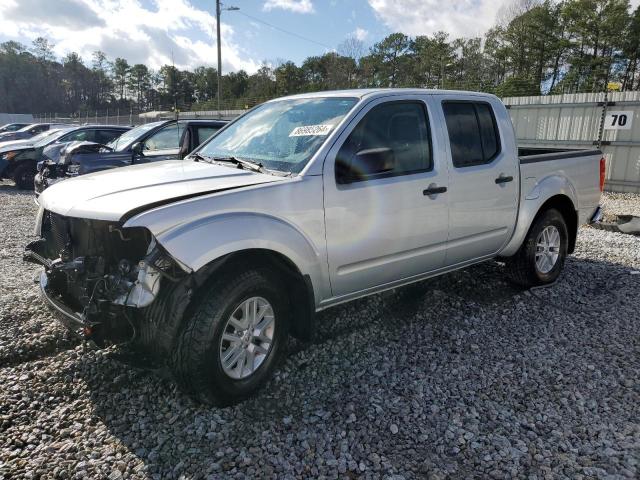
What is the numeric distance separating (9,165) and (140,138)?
5.56m

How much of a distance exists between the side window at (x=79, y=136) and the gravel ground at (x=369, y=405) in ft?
30.2

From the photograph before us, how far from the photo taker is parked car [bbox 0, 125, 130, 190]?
12156 mm

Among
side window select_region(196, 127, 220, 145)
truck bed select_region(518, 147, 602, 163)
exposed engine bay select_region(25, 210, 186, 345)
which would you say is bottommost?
exposed engine bay select_region(25, 210, 186, 345)

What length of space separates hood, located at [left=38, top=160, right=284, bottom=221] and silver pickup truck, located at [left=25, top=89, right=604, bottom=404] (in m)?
0.01

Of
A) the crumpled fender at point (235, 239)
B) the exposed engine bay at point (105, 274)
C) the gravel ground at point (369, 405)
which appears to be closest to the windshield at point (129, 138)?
the gravel ground at point (369, 405)

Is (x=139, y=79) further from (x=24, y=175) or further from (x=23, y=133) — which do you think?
(x=24, y=175)

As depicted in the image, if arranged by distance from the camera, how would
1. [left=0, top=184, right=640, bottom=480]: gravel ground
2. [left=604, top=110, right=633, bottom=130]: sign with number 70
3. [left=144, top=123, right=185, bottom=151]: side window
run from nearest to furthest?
[left=0, top=184, right=640, bottom=480]: gravel ground < [left=144, top=123, right=185, bottom=151]: side window < [left=604, top=110, right=633, bottom=130]: sign with number 70

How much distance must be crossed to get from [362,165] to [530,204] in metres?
2.20

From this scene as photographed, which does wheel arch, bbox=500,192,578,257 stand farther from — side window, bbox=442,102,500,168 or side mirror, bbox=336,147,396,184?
side mirror, bbox=336,147,396,184

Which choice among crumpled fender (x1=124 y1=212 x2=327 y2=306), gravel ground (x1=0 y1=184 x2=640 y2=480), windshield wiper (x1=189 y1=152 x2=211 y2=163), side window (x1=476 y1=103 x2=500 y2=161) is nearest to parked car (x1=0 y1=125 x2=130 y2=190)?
gravel ground (x1=0 y1=184 x2=640 y2=480)

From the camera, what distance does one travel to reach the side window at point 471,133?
13.3 ft

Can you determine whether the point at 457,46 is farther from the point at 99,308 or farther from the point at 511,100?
the point at 99,308

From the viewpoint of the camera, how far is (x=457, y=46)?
155 ft

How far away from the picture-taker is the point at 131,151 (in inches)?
339
